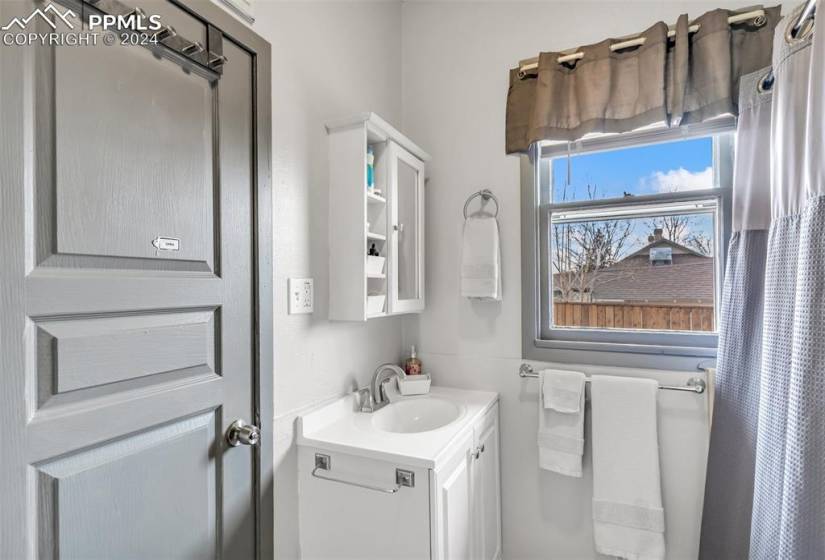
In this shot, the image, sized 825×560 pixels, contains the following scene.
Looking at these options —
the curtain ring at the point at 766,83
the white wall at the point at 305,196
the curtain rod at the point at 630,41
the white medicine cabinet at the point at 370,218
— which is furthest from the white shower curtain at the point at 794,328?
the white wall at the point at 305,196

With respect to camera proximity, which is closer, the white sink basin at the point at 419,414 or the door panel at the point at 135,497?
the door panel at the point at 135,497

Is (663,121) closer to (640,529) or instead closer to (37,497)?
(640,529)

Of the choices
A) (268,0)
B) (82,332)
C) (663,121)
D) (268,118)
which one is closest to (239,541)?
(82,332)

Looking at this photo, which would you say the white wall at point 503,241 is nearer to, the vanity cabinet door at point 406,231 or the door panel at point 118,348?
the vanity cabinet door at point 406,231

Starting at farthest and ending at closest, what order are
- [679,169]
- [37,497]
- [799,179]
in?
1. [679,169]
2. [799,179]
3. [37,497]

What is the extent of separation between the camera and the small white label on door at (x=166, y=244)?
36.0 inches

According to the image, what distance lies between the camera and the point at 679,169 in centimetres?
165

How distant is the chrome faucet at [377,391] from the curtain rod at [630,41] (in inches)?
54.9

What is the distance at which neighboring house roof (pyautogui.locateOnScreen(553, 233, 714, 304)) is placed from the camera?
64.0 inches

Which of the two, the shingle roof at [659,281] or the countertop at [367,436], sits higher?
the shingle roof at [659,281]

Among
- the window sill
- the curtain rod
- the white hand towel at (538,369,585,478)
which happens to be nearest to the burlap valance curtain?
the curtain rod

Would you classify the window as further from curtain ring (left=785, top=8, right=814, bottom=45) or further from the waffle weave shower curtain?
curtain ring (left=785, top=8, right=814, bottom=45)

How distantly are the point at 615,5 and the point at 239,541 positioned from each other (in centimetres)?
236

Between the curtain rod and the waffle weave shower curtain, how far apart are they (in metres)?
0.23
